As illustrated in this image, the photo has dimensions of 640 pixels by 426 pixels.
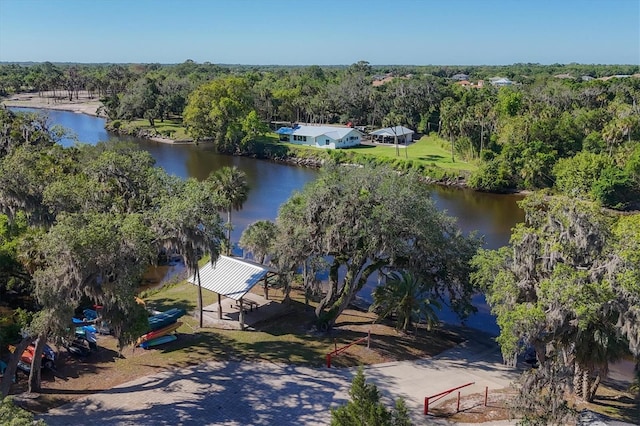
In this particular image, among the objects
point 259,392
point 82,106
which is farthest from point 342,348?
point 82,106

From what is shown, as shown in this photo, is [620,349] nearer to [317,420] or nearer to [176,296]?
[317,420]

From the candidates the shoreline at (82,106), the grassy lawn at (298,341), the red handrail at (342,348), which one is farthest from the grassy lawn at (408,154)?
the red handrail at (342,348)

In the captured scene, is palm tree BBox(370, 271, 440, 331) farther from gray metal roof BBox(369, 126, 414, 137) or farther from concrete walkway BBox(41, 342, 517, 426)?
gray metal roof BBox(369, 126, 414, 137)

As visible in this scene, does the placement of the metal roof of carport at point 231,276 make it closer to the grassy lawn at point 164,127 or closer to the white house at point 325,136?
the white house at point 325,136

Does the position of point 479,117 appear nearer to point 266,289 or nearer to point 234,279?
point 266,289

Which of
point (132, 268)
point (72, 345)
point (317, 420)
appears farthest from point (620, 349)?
point (72, 345)

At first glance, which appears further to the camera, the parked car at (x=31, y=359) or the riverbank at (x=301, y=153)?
the riverbank at (x=301, y=153)
